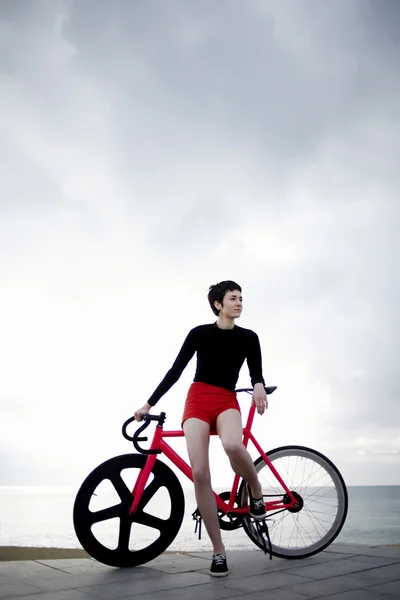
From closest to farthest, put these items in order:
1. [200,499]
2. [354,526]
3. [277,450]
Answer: [200,499]
[277,450]
[354,526]

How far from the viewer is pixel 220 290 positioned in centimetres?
407

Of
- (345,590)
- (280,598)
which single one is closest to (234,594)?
(280,598)

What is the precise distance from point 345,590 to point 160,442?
5.22 feet

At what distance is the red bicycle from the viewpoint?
3.85 metres

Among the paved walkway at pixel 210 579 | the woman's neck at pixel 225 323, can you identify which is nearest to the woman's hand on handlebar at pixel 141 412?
the woman's neck at pixel 225 323

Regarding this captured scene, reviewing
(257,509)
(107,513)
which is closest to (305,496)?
(257,509)

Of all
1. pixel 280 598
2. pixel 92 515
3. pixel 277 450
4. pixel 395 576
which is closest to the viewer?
pixel 280 598

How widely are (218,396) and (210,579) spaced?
121cm

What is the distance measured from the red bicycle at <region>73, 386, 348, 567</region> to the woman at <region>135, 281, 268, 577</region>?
16 centimetres

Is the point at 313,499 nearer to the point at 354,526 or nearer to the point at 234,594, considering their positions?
the point at 234,594

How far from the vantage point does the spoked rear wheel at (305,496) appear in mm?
4082

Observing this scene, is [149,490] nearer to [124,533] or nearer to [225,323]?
[124,533]

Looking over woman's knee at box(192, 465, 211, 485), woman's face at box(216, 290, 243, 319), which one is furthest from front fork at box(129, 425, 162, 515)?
woman's face at box(216, 290, 243, 319)

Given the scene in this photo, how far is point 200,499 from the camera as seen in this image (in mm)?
3625
